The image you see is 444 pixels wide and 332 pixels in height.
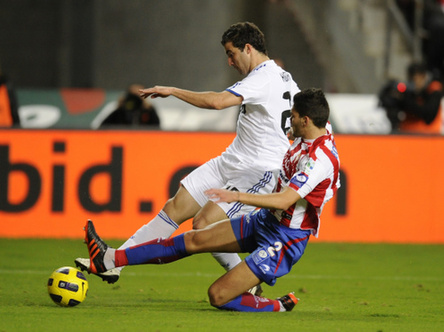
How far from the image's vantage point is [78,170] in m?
11.2

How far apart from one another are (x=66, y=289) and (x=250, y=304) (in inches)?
50.4

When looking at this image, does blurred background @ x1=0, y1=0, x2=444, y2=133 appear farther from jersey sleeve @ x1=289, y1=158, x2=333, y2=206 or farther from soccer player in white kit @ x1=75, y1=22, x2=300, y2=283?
jersey sleeve @ x1=289, y1=158, x2=333, y2=206

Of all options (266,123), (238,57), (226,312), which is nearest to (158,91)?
(238,57)

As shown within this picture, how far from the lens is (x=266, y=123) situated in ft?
22.8

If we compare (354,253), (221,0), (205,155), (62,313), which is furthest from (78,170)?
(221,0)

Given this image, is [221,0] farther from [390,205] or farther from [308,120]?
[308,120]

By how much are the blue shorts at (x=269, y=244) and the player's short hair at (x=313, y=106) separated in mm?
743

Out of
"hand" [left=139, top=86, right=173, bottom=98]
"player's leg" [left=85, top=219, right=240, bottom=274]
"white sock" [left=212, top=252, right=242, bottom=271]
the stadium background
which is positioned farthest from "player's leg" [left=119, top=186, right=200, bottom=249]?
the stadium background

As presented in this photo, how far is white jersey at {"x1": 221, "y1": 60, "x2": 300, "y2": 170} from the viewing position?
686cm

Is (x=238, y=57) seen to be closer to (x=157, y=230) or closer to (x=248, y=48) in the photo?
(x=248, y=48)

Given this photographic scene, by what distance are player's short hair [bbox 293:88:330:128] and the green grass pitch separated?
134 cm

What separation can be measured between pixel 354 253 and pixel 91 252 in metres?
4.92

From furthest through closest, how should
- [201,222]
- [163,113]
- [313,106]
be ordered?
[163,113]
[201,222]
[313,106]

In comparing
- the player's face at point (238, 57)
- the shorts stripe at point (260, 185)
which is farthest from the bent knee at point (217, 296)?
the player's face at point (238, 57)
